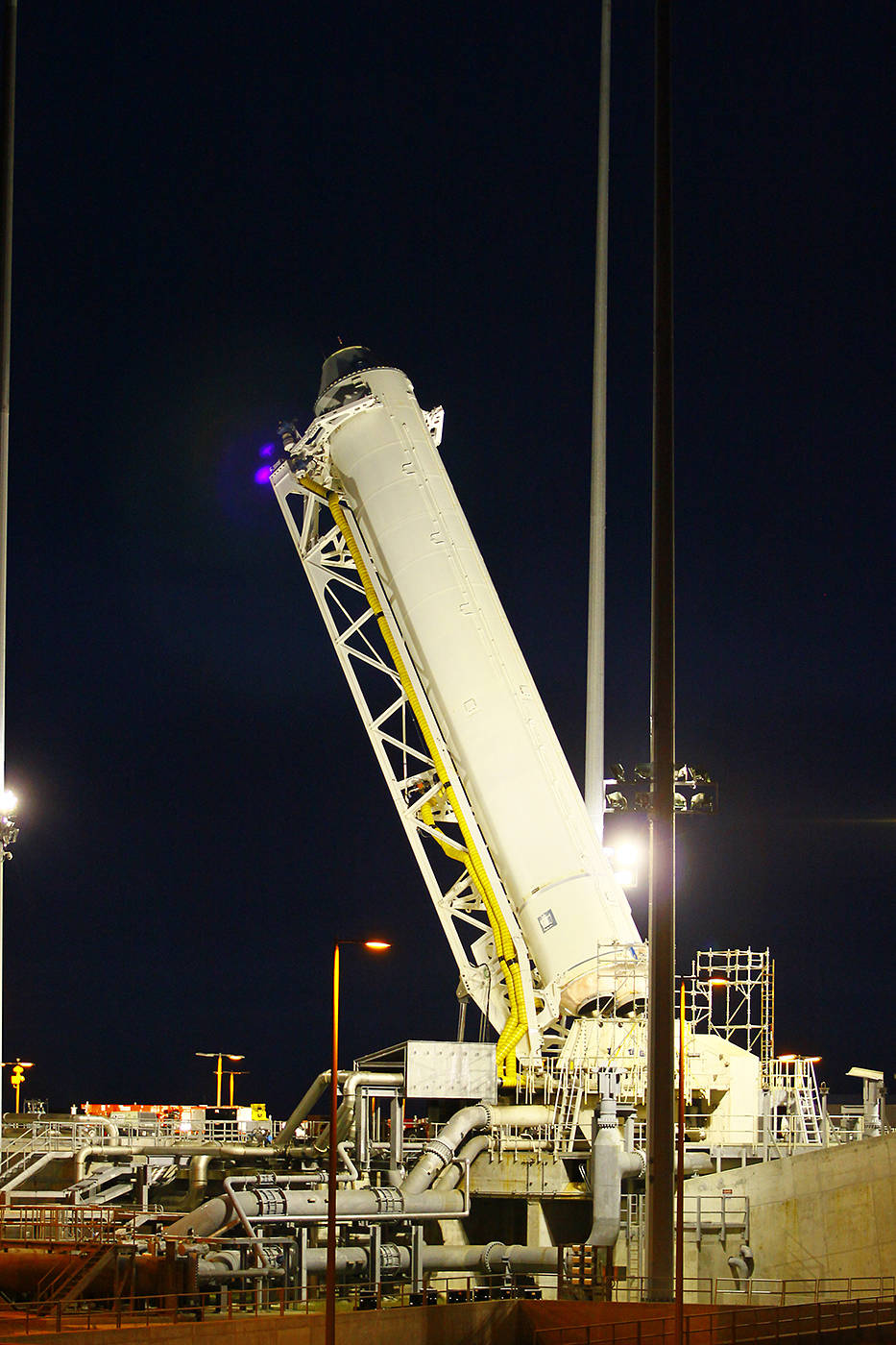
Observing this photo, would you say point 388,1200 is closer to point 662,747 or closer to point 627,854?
point 662,747

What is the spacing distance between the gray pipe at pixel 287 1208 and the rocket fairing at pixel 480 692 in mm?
7201

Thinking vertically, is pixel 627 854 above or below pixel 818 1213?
above

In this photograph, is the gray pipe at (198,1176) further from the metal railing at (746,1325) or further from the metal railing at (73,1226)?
the metal railing at (746,1325)

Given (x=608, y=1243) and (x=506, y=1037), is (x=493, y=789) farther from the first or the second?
(x=608, y=1243)

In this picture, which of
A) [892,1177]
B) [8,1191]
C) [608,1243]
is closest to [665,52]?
[892,1177]

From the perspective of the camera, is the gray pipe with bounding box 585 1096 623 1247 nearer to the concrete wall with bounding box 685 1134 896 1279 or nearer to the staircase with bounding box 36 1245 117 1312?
the concrete wall with bounding box 685 1134 896 1279

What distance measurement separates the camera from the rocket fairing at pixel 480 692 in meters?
36.1

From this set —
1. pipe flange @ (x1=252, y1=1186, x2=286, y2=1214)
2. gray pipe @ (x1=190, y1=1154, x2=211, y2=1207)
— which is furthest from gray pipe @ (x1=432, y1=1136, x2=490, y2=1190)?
gray pipe @ (x1=190, y1=1154, x2=211, y2=1207)

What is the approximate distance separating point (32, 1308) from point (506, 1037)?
1381 cm

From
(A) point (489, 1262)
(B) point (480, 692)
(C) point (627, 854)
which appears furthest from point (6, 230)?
(A) point (489, 1262)

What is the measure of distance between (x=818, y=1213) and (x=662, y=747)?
36.9ft

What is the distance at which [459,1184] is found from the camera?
34.1m

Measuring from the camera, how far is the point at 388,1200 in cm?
3056

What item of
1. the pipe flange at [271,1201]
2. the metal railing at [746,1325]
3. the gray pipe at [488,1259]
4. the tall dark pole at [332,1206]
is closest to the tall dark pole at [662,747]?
the metal railing at [746,1325]
